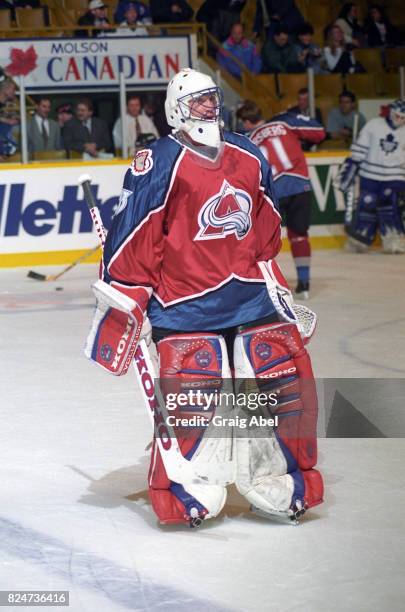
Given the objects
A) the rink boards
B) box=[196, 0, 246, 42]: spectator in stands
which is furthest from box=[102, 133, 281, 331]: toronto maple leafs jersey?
box=[196, 0, 246, 42]: spectator in stands

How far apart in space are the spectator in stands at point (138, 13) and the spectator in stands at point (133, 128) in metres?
2.31

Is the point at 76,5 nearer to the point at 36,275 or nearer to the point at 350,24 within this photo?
the point at 350,24

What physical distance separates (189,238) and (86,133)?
6.97 metres

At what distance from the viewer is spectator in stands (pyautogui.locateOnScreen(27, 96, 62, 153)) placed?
1032 cm

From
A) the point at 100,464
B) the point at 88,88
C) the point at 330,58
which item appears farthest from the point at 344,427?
the point at 330,58

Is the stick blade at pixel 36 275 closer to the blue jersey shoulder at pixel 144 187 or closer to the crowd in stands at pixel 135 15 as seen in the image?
the crowd in stands at pixel 135 15

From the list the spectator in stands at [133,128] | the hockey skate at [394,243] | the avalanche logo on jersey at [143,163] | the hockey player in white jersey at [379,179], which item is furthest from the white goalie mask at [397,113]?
the avalanche logo on jersey at [143,163]

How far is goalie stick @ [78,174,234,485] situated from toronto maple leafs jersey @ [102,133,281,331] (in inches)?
6.2

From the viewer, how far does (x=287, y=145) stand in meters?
8.16

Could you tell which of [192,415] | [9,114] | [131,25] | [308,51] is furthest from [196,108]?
[308,51]

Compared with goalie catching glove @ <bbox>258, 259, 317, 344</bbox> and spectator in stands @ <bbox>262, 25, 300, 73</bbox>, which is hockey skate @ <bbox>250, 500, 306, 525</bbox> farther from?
spectator in stands @ <bbox>262, 25, 300, 73</bbox>

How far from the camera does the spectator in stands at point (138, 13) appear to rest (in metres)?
12.8

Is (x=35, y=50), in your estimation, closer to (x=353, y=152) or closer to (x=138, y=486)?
(x=353, y=152)

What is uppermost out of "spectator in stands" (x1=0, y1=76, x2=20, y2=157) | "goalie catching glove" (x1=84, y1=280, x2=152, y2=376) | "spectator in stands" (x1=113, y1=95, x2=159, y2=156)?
"goalie catching glove" (x1=84, y1=280, x2=152, y2=376)
